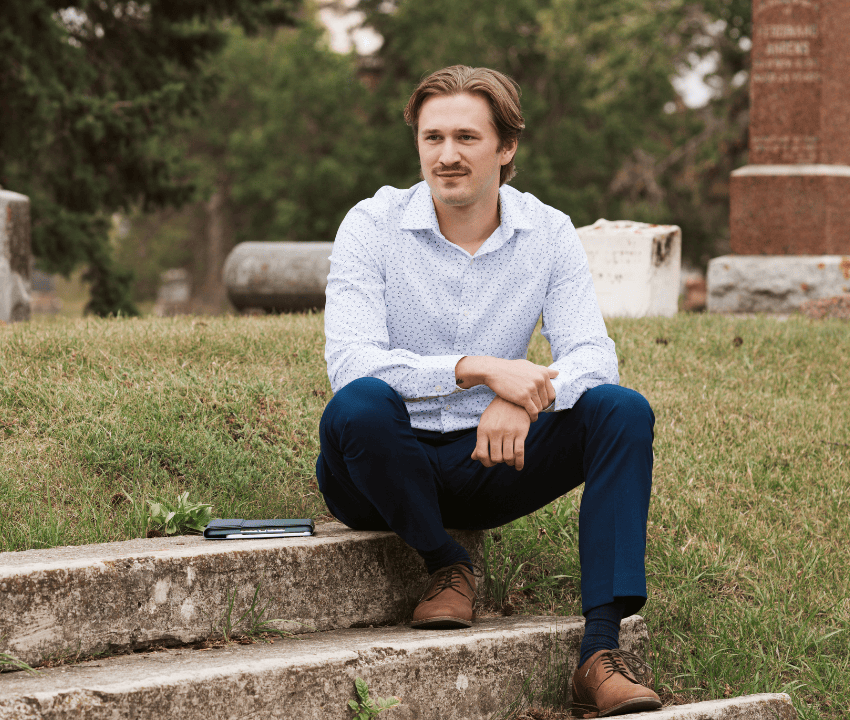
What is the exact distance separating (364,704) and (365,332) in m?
1.13

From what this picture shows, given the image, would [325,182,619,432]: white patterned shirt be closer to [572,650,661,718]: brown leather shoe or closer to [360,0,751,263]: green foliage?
[572,650,661,718]: brown leather shoe

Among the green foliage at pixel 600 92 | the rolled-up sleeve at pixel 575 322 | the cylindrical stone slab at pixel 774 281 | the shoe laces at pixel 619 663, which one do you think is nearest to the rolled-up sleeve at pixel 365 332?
the rolled-up sleeve at pixel 575 322

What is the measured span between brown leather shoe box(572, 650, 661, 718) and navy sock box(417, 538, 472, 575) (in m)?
0.52

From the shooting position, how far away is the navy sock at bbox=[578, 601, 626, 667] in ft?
9.45

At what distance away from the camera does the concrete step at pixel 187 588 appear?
107 inches

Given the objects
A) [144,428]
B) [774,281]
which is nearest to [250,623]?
[144,428]

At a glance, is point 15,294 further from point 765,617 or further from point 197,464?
point 765,617

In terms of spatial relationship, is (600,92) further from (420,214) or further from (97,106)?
(420,214)

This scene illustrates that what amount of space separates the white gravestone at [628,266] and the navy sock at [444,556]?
5.08 m

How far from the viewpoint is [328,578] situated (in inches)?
124

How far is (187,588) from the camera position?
2916mm

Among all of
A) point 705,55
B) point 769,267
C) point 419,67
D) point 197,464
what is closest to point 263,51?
point 419,67

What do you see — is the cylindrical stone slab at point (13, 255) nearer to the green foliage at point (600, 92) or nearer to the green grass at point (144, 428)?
the green grass at point (144, 428)

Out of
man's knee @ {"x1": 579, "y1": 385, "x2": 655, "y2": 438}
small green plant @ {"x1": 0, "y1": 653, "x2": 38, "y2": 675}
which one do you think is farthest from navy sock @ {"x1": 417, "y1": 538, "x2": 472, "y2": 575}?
small green plant @ {"x1": 0, "y1": 653, "x2": 38, "y2": 675}
